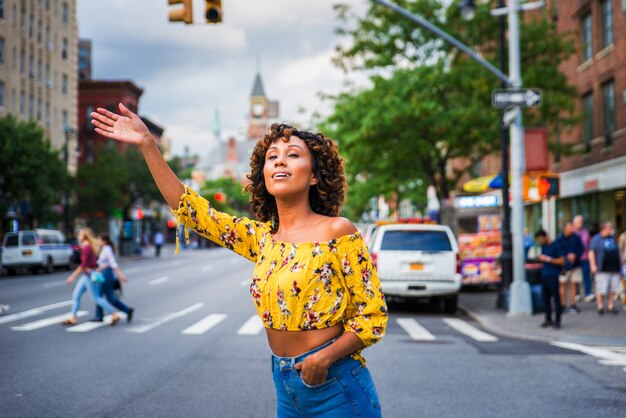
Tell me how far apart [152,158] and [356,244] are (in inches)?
37.3

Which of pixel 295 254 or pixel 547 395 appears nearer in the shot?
pixel 295 254

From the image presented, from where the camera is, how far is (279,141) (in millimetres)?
3100

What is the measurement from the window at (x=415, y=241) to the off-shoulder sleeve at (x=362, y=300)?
45.2 feet

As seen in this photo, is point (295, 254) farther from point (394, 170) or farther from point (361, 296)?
point (394, 170)

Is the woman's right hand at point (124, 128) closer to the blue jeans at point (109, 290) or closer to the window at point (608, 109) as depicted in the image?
the blue jeans at point (109, 290)

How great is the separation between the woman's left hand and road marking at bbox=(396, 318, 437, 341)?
9.61m

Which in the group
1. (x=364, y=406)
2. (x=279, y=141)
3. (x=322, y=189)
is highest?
(x=279, y=141)

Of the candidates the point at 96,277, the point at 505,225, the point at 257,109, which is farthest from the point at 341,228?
the point at 257,109

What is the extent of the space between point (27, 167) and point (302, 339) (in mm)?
33884

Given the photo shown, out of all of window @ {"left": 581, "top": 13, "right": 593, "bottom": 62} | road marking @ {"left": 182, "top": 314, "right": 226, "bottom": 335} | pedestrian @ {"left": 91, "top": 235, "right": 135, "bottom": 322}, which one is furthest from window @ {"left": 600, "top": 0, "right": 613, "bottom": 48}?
pedestrian @ {"left": 91, "top": 235, "right": 135, "bottom": 322}

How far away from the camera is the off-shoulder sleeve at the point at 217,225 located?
3.20 metres

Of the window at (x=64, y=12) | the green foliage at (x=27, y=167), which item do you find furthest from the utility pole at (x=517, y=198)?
the window at (x=64, y=12)

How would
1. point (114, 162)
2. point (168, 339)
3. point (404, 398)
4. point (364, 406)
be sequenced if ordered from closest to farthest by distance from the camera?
point (364, 406)
point (404, 398)
point (168, 339)
point (114, 162)

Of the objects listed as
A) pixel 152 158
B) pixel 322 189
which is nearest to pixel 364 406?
pixel 322 189
